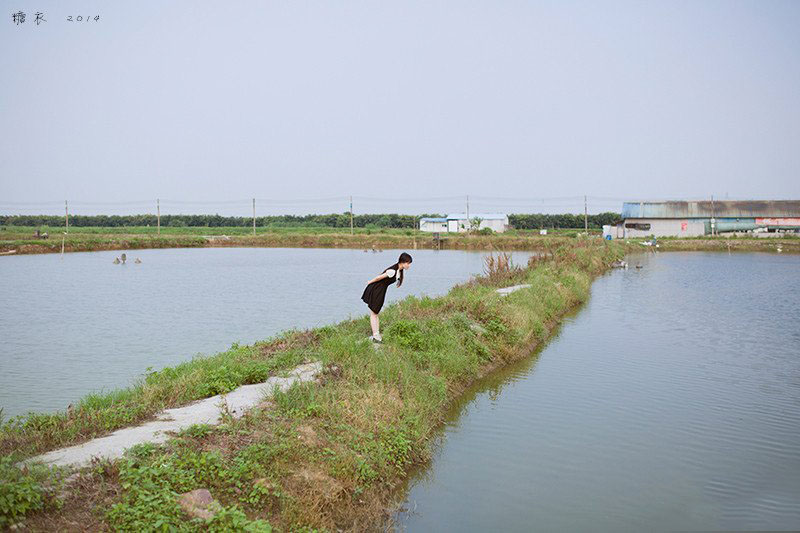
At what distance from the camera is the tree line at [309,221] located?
9350cm

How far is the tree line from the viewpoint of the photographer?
9350 centimetres

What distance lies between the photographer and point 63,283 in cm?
2684

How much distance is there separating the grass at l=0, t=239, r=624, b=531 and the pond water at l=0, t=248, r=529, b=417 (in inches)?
108

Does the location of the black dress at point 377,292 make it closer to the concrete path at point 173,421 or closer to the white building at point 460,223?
the concrete path at point 173,421

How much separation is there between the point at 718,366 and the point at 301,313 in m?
10.7

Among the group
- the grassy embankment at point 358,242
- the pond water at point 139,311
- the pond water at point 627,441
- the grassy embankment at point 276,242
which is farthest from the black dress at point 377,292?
the grassy embankment at point 276,242

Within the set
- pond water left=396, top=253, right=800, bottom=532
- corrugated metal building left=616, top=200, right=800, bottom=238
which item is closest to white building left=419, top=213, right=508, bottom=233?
corrugated metal building left=616, top=200, right=800, bottom=238

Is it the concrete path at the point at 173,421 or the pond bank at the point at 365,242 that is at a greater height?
the pond bank at the point at 365,242

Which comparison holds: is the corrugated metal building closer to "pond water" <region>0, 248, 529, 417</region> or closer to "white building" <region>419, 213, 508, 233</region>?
"white building" <region>419, 213, 508, 233</region>

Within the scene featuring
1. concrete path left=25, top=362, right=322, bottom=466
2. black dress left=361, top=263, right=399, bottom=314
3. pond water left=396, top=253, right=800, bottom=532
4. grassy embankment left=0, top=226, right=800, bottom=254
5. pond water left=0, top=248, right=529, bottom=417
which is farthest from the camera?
grassy embankment left=0, top=226, right=800, bottom=254

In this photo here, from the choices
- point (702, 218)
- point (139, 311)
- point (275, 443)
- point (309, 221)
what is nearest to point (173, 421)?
point (275, 443)

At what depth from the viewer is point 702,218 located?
67312 millimetres

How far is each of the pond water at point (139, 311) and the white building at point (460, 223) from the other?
42.3m

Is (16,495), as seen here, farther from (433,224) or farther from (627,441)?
(433,224)
